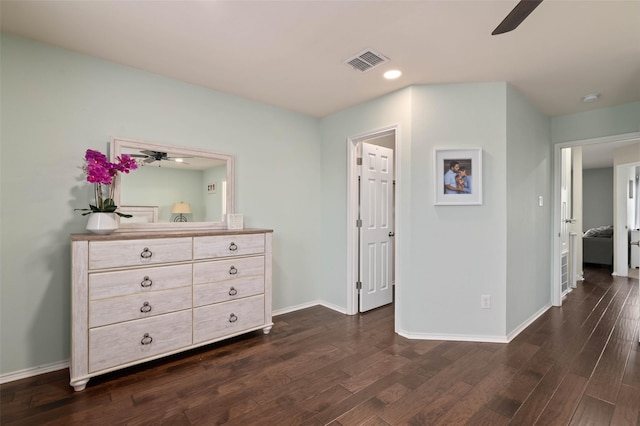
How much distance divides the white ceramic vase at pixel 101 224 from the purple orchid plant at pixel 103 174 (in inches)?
1.9

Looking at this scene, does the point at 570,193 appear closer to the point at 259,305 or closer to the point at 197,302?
the point at 259,305

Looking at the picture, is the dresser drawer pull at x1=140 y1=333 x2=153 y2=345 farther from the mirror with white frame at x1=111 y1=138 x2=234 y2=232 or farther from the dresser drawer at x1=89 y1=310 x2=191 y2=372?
the mirror with white frame at x1=111 y1=138 x2=234 y2=232

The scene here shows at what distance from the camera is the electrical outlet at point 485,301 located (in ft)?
9.21

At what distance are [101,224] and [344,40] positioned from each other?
224cm

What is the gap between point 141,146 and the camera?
2592 mm

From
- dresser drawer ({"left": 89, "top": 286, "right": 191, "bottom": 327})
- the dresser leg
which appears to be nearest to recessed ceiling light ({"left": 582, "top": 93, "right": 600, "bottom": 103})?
dresser drawer ({"left": 89, "top": 286, "right": 191, "bottom": 327})

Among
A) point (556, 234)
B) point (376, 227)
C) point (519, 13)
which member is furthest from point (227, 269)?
point (556, 234)

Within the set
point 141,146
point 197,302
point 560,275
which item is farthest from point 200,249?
point 560,275

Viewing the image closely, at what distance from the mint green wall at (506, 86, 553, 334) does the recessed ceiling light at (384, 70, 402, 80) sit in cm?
111

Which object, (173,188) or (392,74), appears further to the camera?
(173,188)

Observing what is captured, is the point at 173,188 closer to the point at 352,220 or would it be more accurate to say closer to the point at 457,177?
the point at 352,220

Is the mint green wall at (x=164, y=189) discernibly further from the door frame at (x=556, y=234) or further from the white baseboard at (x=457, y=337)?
the door frame at (x=556, y=234)

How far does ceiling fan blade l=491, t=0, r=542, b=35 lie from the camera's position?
1.20m

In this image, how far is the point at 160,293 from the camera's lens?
2.30 m
